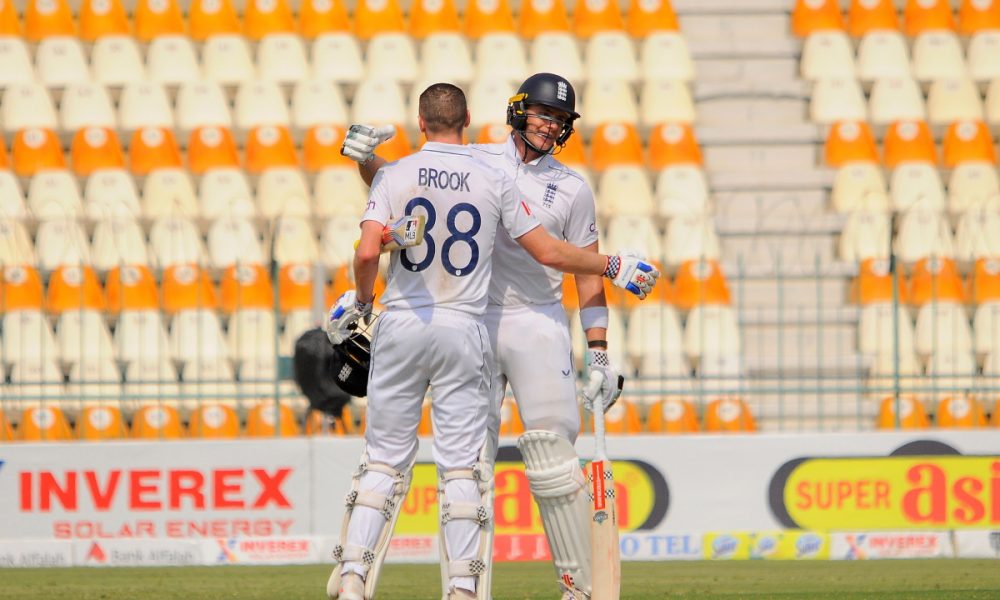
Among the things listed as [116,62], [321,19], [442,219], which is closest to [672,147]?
[321,19]

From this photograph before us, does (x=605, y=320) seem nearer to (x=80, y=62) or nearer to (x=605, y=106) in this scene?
(x=605, y=106)

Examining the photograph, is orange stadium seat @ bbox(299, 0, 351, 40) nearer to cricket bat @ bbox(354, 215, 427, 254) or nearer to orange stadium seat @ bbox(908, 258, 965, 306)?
orange stadium seat @ bbox(908, 258, 965, 306)

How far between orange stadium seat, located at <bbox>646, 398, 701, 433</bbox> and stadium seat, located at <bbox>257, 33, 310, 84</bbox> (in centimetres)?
527

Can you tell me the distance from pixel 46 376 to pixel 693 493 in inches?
184

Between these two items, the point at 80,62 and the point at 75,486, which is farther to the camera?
the point at 80,62

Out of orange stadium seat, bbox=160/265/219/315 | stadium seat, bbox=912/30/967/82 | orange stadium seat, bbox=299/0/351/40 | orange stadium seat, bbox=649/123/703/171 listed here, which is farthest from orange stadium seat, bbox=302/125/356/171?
stadium seat, bbox=912/30/967/82

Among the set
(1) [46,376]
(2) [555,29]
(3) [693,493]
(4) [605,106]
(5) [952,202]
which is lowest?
(3) [693,493]

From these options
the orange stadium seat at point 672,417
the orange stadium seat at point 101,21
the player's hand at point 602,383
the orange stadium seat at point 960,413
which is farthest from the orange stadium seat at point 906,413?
the orange stadium seat at point 101,21

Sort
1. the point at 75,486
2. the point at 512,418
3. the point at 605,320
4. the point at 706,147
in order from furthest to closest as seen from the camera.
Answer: the point at 706,147, the point at 512,418, the point at 75,486, the point at 605,320

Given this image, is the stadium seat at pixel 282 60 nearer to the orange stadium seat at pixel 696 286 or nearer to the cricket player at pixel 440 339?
the orange stadium seat at pixel 696 286

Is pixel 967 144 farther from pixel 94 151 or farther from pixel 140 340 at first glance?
pixel 94 151

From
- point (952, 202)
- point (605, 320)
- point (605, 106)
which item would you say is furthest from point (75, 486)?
point (952, 202)

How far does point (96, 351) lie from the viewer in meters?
10.7

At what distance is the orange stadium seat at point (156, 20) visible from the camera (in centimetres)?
1403
